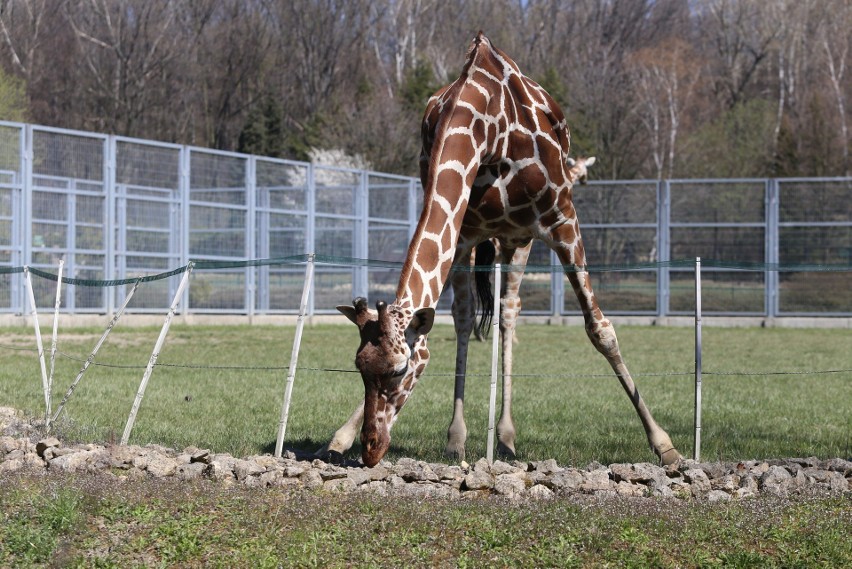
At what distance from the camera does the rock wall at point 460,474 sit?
6.88 m

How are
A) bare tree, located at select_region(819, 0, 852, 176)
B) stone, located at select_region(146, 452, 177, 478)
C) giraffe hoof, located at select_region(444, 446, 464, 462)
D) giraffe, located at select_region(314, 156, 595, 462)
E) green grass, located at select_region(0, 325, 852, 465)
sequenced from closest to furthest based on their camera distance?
stone, located at select_region(146, 452, 177, 478) < giraffe, located at select_region(314, 156, 595, 462) < giraffe hoof, located at select_region(444, 446, 464, 462) < green grass, located at select_region(0, 325, 852, 465) < bare tree, located at select_region(819, 0, 852, 176)

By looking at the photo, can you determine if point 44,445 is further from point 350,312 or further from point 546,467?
point 546,467

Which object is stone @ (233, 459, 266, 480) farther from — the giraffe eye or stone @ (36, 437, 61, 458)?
stone @ (36, 437, 61, 458)

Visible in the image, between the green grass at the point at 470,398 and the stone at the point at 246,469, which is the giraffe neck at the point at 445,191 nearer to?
the green grass at the point at 470,398

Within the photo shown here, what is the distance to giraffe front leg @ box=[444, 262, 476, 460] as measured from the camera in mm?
8869

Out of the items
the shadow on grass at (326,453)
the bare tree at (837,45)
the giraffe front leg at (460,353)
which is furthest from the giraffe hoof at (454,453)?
the bare tree at (837,45)

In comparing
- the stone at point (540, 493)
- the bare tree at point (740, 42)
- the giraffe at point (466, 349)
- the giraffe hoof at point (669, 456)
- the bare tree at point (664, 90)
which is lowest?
the giraffe hoof at point (669, 456)

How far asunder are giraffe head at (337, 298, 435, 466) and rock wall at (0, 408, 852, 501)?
0.33 m

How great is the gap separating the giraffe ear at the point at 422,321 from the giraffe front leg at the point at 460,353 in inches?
73.3

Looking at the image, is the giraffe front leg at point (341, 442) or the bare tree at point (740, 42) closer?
the giraffe front leg at point (341, 442)

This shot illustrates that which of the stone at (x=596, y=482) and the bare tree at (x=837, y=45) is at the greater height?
the bare tree at (x=837, y=45)

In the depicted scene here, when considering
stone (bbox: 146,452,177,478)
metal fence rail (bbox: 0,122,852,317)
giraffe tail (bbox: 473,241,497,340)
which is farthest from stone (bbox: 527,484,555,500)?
metal fence rail (bbox: 0,122,852,317)

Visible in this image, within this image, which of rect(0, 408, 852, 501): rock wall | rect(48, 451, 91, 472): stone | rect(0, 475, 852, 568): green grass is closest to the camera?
rect(0, 475, 852, 568): green grass

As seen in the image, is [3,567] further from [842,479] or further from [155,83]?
[155,83]
